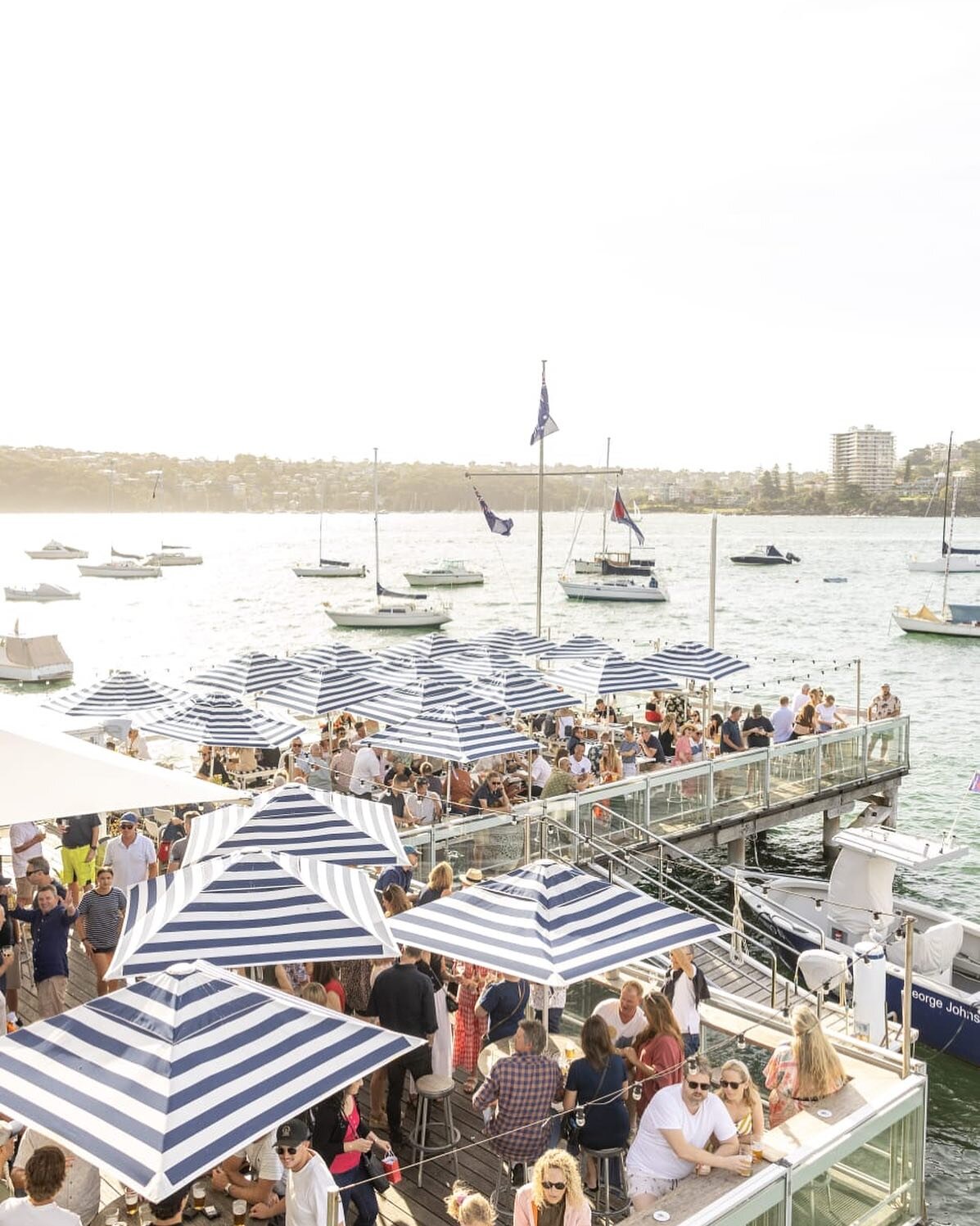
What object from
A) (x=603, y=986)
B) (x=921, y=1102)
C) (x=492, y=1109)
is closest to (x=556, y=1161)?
(x=492, y=1109)

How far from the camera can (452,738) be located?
637 inches

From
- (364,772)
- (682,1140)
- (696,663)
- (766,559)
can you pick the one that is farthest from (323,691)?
(766,559)

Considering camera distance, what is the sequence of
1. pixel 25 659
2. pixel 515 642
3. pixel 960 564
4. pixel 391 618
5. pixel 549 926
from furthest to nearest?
1. pixel 960 564
2. pixel 391 618
3. pixel 25 659
4. pixel 515 642
5. pixel 549 926

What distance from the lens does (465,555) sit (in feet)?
653

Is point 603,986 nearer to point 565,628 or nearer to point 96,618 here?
point 565,628

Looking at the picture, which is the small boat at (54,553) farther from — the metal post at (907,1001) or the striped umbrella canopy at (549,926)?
the metal post at (907,1001)

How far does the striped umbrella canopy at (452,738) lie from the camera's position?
16.0m

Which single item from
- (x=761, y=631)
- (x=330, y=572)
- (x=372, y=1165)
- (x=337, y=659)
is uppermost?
(x=337, y=659)

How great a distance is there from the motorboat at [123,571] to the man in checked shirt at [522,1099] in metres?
123

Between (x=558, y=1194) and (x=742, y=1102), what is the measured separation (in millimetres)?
1592

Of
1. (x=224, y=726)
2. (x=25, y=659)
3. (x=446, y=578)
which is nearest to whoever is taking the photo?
(x=224, y=726)

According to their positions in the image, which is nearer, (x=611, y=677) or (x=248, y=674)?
(x=611, y=677)

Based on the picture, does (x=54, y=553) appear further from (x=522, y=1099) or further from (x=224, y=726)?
(x=522, y=1099)

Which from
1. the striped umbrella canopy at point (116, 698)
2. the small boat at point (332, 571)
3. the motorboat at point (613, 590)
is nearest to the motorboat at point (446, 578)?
the small boat at point (332, 571)
